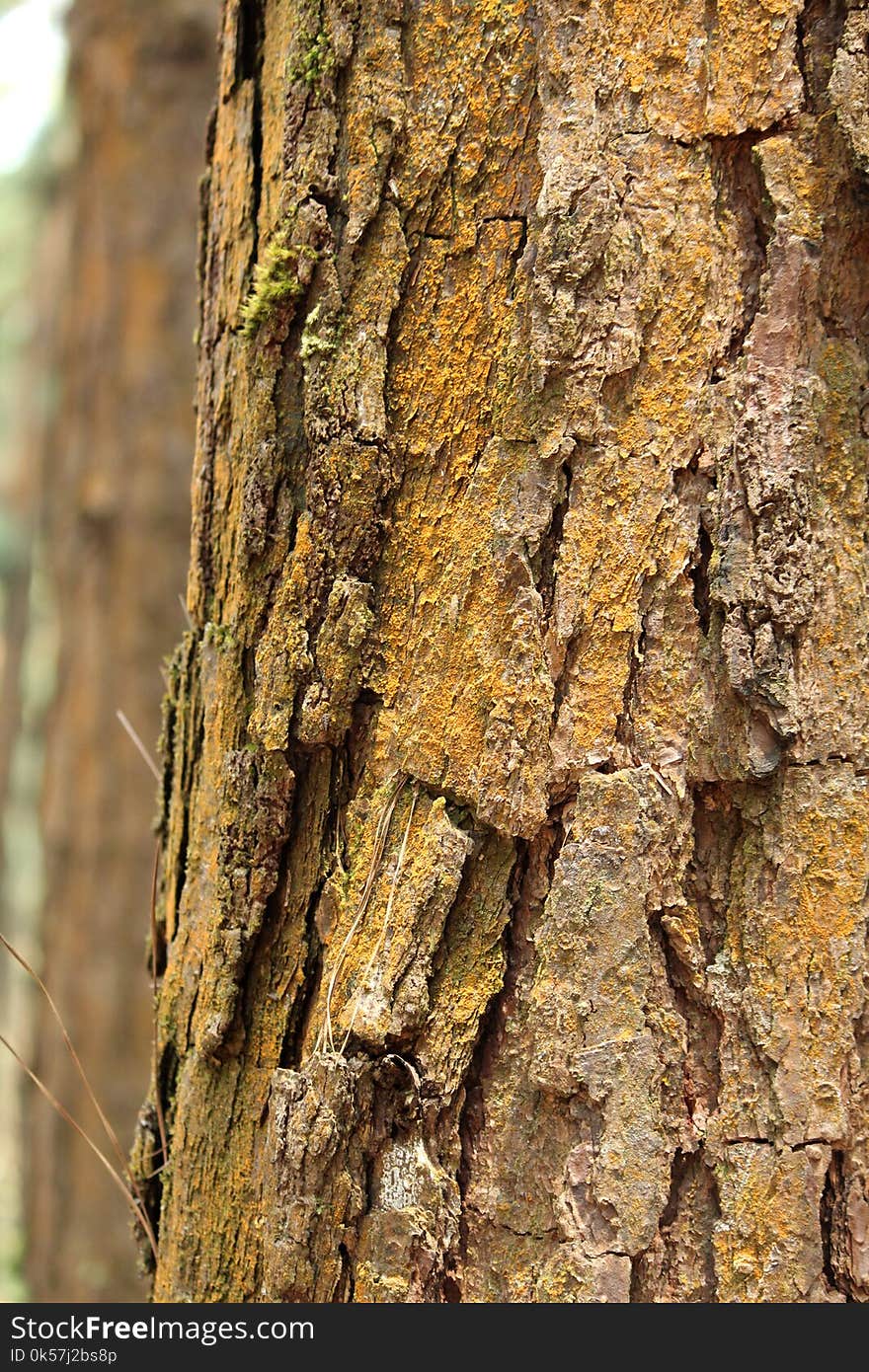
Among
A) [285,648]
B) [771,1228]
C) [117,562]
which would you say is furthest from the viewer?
[117,562]

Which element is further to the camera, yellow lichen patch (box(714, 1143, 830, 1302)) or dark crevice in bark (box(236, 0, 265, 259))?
dark crevice in bark (box(236, 0, 265, 259))

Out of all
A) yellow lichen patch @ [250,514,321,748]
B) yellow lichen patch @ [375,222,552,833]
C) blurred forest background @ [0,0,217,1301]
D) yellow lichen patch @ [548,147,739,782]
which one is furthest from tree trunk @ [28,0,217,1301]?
yellow lichen patch @ [548,147,739,782]

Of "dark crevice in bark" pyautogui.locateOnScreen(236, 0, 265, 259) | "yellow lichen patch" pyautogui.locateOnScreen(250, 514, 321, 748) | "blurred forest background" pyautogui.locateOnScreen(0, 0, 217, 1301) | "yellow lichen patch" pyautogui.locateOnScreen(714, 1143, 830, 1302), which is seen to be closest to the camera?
"yellow lichen patch" pyautogui.locateOnScreen(714, 1143, 830, 1302)

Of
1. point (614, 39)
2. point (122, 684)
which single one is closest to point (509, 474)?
point (614, 39)

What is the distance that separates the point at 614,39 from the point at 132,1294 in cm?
370

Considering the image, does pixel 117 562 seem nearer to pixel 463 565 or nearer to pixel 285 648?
pixel 285 648

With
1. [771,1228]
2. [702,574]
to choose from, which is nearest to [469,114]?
[702,574]

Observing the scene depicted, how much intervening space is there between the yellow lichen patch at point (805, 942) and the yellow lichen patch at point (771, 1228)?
25 millimetres

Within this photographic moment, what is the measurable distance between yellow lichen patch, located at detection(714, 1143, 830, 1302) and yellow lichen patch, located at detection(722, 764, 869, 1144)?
0.03 m

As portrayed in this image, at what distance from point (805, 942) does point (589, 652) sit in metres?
0.33

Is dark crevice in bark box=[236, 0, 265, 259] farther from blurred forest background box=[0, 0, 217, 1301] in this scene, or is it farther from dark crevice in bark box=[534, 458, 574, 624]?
blurred forest background box=[0, 0, 217, 1301]

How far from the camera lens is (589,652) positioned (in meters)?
1.03

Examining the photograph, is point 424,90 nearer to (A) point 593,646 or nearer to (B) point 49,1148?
(A) point 593,646

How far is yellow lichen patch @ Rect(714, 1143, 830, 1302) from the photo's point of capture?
0.98 m
